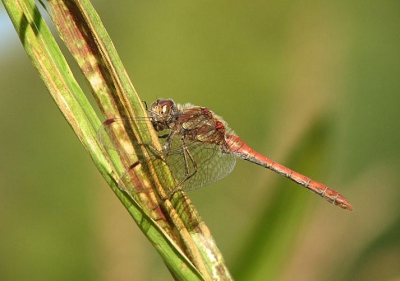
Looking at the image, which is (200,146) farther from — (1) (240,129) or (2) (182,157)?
(1) (240,129)

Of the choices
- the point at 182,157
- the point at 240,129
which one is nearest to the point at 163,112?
the point at 182,157

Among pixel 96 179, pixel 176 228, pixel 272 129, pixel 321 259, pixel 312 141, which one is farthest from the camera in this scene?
pixel 272 129

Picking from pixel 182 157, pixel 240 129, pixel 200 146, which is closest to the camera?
pixel 182 157

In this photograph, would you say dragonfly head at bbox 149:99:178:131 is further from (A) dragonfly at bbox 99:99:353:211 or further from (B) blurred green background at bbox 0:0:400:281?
(B) blurred green background at bbox 0:0:400:281

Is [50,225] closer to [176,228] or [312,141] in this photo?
[312,141]

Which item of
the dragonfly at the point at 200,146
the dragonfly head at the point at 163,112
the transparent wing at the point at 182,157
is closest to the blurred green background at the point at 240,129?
the dragonfly at the point at 200,146

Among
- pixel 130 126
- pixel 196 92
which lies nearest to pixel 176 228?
pixel 130 126

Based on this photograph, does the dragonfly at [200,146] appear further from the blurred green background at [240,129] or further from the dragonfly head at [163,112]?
the blurred green background at [240,129]
